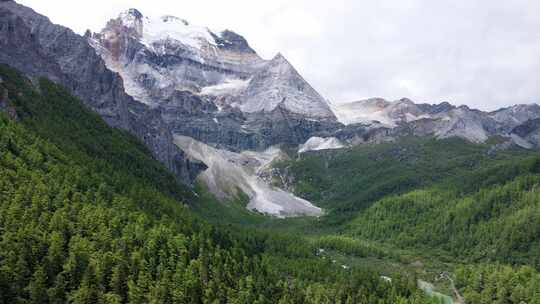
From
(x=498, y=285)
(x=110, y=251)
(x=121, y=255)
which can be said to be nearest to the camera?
(x=121, y=255)

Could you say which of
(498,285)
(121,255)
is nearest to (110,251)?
(121,255)

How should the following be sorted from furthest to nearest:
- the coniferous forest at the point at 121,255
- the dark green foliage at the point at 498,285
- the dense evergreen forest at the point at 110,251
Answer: the dark green foliage at the point at 498,285
the coniferous forest at the point at 121,255
the dense evergreen forest at the point at 110,251

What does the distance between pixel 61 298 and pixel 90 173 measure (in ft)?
245

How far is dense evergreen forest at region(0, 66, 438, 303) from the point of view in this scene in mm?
98750

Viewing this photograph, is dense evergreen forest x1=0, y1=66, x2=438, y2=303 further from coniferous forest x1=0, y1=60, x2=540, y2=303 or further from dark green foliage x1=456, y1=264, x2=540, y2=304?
dark green foliage x1=456, y1=264, x2=540, y2=304

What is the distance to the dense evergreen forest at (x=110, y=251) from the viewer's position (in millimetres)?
98750

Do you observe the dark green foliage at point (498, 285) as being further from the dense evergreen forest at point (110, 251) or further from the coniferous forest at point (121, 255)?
the dense evergreen forest at point (110, 251)

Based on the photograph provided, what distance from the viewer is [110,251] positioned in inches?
4309

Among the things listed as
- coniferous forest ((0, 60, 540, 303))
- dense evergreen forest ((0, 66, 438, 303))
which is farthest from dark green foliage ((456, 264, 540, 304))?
dense evergreen forest ((0, 66, 438, 303))

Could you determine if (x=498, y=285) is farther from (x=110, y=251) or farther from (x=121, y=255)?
(x=110, y=251)

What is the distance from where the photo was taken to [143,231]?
125875 mm

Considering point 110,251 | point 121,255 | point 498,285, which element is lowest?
point 121,255

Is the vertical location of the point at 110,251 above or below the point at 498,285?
below

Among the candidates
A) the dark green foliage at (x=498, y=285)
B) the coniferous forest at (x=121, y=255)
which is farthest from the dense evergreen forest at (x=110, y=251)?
the dark green foliage at (x=498, y=285)
